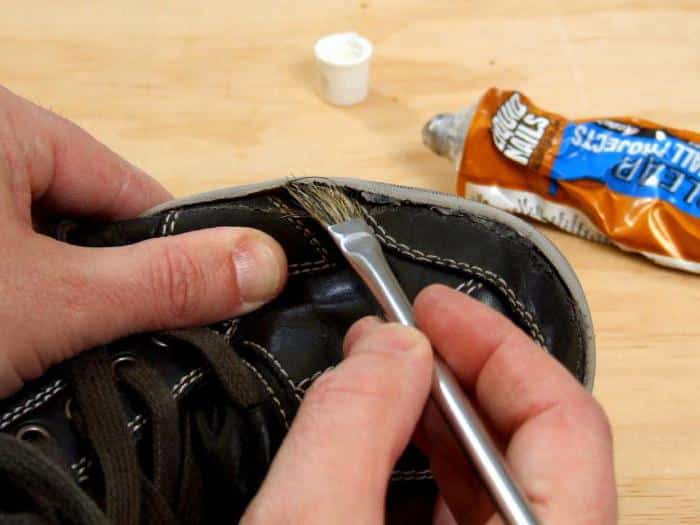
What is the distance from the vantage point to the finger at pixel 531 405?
0.41 meters

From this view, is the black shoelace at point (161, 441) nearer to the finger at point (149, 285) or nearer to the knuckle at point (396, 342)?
the finger at point (149, 285)

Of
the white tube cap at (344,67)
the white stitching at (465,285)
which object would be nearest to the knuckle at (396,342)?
the white stitching at (465,285)

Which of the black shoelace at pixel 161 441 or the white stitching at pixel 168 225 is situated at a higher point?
the white stitching at pixel 168 225

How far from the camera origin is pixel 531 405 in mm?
445

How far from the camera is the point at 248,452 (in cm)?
55

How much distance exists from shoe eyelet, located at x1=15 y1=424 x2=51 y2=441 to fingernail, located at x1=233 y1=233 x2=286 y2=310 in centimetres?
15

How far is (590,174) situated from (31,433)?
1.79 feet

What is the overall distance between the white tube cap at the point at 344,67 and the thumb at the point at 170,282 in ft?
1.28

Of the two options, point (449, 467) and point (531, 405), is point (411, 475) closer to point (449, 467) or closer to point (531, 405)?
point (449, 467)

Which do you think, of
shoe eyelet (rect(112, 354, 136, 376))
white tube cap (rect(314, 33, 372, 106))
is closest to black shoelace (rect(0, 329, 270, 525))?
shoe eyelet (rect(112, 354, 136, 376))

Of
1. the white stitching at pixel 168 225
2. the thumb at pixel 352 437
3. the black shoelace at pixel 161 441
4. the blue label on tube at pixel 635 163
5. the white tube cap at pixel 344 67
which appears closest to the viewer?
the thumb at pixel 352 437

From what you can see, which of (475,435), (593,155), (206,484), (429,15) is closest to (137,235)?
(206,484)

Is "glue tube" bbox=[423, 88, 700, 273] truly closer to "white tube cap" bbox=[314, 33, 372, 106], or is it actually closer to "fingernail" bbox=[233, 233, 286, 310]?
"white tube cap" bbox=[314, 33, 372, 106]

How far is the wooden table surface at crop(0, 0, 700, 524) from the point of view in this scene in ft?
A: 2.54
